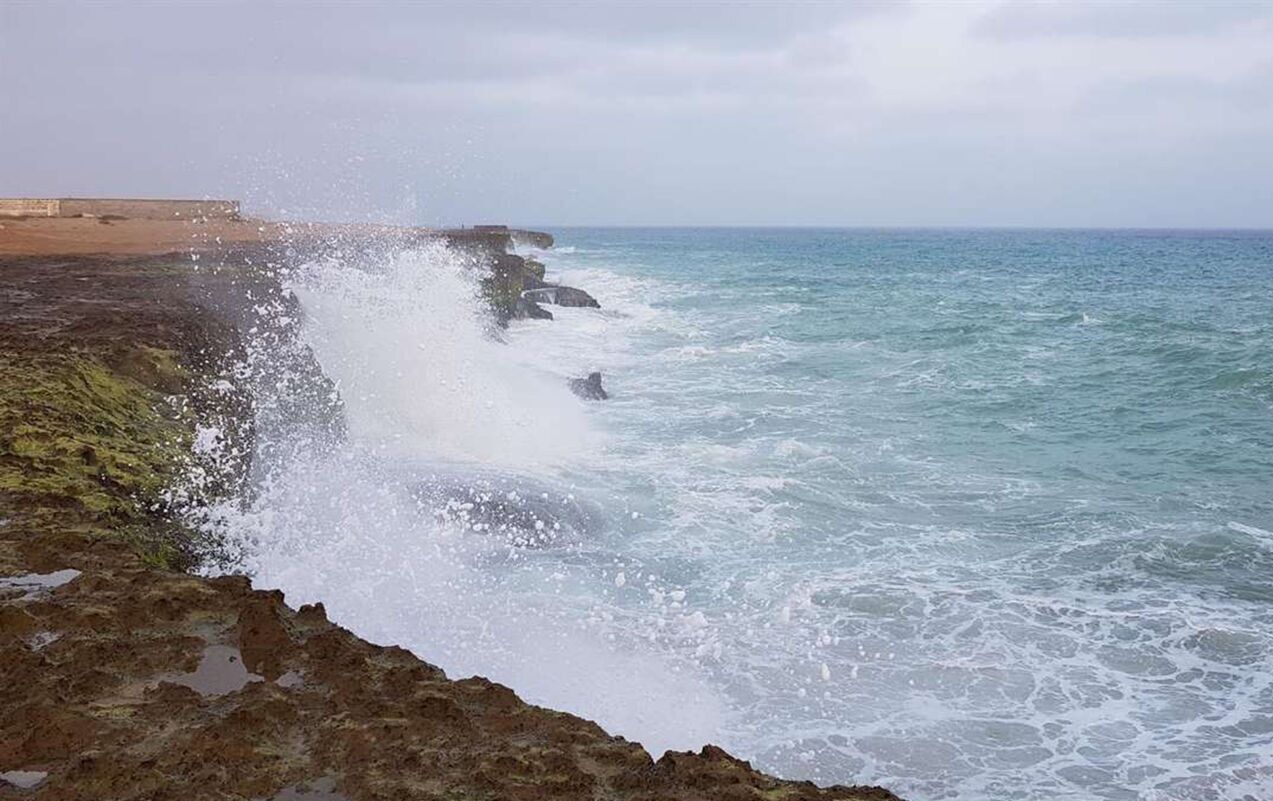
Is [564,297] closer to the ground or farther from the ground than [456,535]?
farther from the ground

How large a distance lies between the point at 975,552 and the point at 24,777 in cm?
769

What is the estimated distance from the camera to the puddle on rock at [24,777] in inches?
120

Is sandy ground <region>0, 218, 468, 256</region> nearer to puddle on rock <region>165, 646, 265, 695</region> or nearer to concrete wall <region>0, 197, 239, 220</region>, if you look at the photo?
concrete wall <region>0, 197, 239, 220</region>

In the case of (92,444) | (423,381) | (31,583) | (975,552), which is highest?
(92,444)

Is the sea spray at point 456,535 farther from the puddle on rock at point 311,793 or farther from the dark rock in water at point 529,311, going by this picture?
the dark rock in water at point 529,311

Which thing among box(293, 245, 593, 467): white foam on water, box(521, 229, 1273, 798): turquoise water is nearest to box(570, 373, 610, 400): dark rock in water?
box(293, 245, 593, 467): white foam on water

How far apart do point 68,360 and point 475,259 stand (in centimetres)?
1936

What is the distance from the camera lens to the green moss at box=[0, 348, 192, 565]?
553cm

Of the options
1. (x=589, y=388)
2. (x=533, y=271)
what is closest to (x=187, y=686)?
(x=589, y=388)

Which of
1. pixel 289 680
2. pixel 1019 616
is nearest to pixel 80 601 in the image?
pixel 289 680

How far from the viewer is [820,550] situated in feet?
29.1

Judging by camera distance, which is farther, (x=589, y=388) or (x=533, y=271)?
(x=533, y=271)

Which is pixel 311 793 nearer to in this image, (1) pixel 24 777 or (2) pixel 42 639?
(1) pixel 24 777

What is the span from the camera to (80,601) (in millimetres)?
4203
